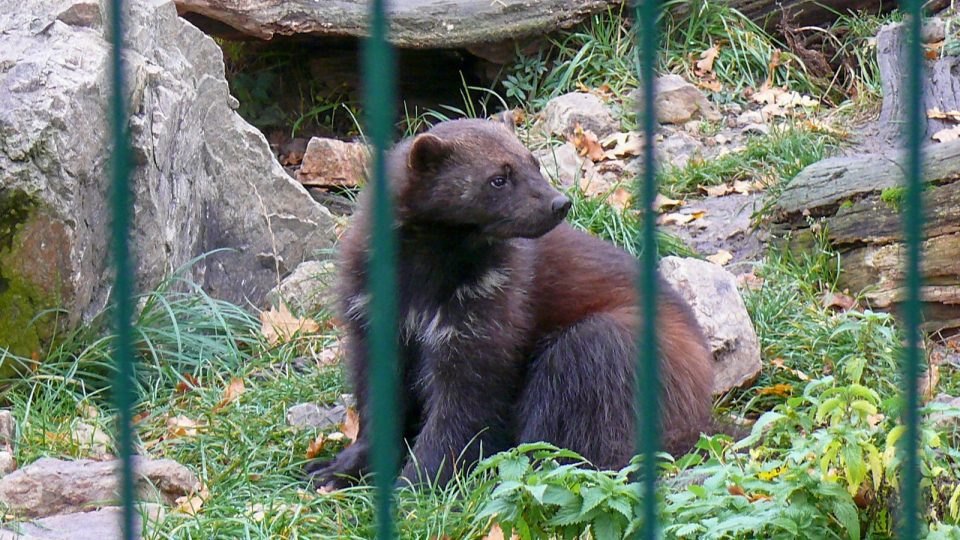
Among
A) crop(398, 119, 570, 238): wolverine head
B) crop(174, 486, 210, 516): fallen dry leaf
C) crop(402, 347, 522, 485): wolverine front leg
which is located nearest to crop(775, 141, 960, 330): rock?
crop(398, 119, 570, 238): wolverine head

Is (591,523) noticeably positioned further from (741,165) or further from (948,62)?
(948,62)

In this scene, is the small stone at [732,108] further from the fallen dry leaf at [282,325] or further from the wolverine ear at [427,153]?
the wolverine ear at [427,153]

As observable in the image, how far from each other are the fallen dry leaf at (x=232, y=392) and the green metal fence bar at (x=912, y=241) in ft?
13.3

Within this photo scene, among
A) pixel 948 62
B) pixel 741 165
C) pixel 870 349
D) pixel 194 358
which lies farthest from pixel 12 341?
pixel 948 62

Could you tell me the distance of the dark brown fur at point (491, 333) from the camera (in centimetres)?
471

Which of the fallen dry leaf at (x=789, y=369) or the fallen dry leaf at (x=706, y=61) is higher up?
the fallen dry leaf at (x=706, y=61)

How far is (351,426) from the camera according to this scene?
5266 millimetres

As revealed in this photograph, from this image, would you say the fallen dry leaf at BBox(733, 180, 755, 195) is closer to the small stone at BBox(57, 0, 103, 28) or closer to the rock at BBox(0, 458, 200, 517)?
the small stone at BBox(57, 0, 103, 28)

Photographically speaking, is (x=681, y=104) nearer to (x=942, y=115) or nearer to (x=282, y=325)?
(x=942, y=115)

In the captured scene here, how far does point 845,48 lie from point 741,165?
223cm

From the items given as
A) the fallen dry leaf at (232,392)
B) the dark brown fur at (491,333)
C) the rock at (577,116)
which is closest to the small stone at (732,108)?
the rock at (577,116)

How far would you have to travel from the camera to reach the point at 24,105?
541 centimetres

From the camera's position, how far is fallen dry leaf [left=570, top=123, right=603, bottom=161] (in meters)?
8.27

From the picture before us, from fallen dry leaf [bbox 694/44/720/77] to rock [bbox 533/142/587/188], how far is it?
1.78 metres
